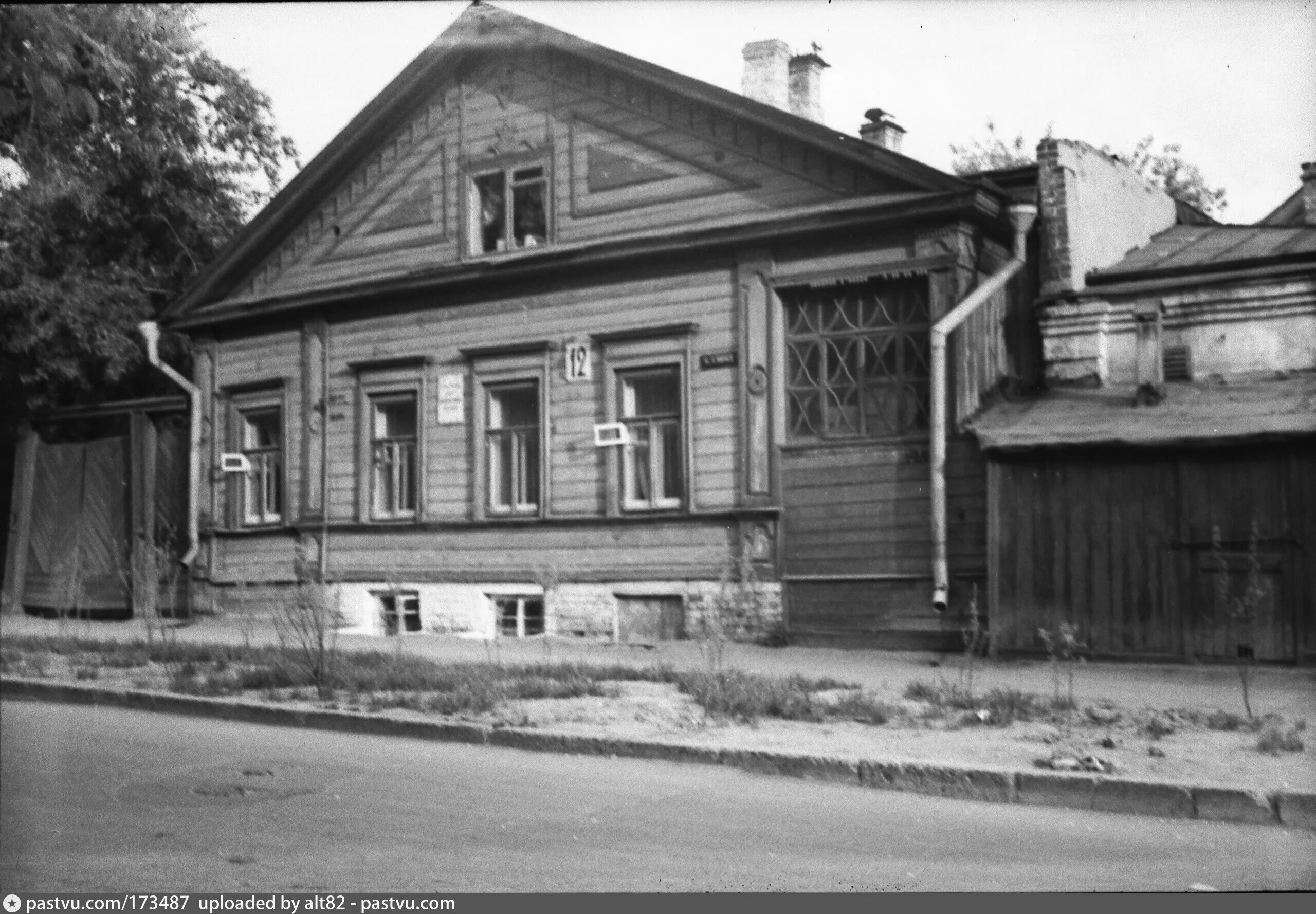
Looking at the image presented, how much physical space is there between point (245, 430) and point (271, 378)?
3.44 feet

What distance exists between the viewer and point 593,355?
18.1 meters

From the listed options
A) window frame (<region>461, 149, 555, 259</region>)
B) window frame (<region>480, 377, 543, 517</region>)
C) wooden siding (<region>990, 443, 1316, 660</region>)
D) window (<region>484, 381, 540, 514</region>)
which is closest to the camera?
wooden siding (<region>990, 443, 1316, 660</region>)

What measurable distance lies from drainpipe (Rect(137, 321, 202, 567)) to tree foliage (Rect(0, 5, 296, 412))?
81 cm

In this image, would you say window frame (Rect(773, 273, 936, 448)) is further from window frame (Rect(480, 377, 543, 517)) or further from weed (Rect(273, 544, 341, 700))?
weed (Rect(273, 544, 341, 700))

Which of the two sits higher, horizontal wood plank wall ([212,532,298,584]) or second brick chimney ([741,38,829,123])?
second brick chimney ([741,38,829,123])

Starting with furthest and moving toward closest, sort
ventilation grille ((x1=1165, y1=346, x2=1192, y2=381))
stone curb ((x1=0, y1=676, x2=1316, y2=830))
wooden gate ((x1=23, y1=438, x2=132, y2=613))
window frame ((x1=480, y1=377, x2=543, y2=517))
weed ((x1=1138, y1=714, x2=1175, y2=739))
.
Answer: wooden gate ((x1=23, y1=438, x2=132, y2=613)) → window frame ((x1=480, y1=377, x2=543, y2=517)) → ventilation grille ((x1=1165, y1=346, x2=1192, y2=381)) → weed ((x1=1138, y1=714, x2=1175, y2=739)) → stone curb ((x1=0, y1=676, x2=1316, y2=830))

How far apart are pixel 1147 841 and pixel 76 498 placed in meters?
19.5

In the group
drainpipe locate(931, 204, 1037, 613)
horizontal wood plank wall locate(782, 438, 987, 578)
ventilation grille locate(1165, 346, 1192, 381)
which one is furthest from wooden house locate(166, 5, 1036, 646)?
ventilation grille locate(1165, 346, 1192, 381)

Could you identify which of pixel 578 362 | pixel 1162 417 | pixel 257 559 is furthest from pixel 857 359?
pixel 257 559

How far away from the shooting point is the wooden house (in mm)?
15891

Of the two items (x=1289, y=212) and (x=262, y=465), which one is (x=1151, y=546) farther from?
(x=262, y=465)

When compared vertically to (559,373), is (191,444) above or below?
below

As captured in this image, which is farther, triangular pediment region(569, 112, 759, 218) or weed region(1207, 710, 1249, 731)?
triangular pediment region(569, 112, 759, 218)

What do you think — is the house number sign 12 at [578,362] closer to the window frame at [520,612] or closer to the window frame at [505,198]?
the window frame at [505,198]
